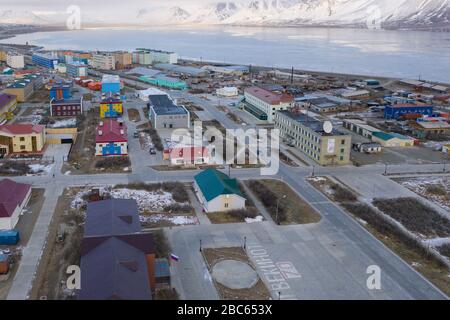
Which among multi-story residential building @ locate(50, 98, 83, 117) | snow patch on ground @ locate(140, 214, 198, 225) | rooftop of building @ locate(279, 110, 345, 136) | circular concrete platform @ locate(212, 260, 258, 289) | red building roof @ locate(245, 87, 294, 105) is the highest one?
red building roof @ locate(245, 87, 294, 105)

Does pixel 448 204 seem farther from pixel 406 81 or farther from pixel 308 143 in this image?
pixel 406 81

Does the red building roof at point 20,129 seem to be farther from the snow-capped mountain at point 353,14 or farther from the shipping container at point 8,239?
the snow-capped mountain at point 353,14

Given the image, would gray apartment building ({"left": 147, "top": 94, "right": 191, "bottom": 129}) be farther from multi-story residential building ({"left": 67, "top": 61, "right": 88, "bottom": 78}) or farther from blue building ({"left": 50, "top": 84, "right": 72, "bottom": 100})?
multi-story residential building ({"left": 67, "top": 61, "right": 88, "bottom": 78})

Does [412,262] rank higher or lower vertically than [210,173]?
lower

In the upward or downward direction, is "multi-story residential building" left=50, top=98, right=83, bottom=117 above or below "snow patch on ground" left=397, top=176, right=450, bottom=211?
above

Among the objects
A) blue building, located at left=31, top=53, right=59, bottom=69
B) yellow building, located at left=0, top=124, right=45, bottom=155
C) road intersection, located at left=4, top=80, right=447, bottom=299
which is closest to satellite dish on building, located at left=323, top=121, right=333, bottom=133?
road intersection, located at left=4, top=80, right=447, bottom=299

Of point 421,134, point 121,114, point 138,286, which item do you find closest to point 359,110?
point 421,134

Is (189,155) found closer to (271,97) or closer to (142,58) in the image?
(271,97)

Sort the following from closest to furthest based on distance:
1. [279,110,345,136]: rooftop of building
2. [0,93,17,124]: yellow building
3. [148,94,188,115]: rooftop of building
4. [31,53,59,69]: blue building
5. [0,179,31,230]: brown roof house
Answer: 1. [0,179,31,230]: brown roof house
2. [279,110,345,136]: rooftop of building
3. [148,94,188,115]: rooftop of building
4. [0,93,17,124]: yellow building
5. [31,53,59,69]: blue building
